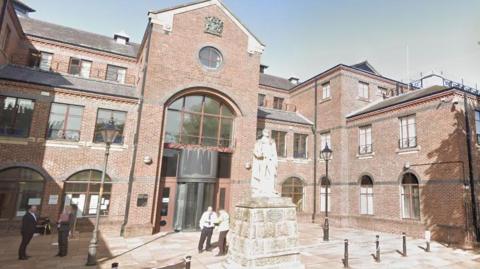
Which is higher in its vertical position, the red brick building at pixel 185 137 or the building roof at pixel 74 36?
the building roof at pixel 74 36

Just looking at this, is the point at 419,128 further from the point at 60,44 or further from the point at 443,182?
the point at 60,44

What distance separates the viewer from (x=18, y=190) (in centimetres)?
1281

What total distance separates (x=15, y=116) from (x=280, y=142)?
1583 cm

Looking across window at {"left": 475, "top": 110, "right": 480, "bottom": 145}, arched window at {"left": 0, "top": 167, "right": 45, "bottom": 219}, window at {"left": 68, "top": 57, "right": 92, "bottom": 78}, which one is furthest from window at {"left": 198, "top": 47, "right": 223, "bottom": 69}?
window at {"left": 475, "top": 110, "right": 480, "bottom": 145}

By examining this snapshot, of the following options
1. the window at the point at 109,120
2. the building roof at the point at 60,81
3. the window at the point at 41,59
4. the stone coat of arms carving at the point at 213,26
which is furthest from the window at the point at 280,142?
the window at the point at 41,59

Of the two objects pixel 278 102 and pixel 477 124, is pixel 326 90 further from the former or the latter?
pixel 477 124

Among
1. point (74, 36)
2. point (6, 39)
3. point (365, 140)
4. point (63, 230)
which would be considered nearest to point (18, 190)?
point (63, 230)

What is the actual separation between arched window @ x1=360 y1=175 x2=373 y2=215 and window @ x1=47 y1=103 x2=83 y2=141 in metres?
17.2

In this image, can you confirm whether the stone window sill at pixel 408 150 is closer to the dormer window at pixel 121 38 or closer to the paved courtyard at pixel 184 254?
the paved courtyard at pixel 184 254

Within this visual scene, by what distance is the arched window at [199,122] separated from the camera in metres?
15.4

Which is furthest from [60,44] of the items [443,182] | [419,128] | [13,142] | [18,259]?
[443,182]

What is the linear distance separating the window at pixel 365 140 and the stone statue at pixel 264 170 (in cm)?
1154

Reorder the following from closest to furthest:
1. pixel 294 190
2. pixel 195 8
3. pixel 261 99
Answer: pixel 195 8, pixel 294 190, pixel 261 99

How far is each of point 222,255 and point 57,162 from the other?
9585 mm
